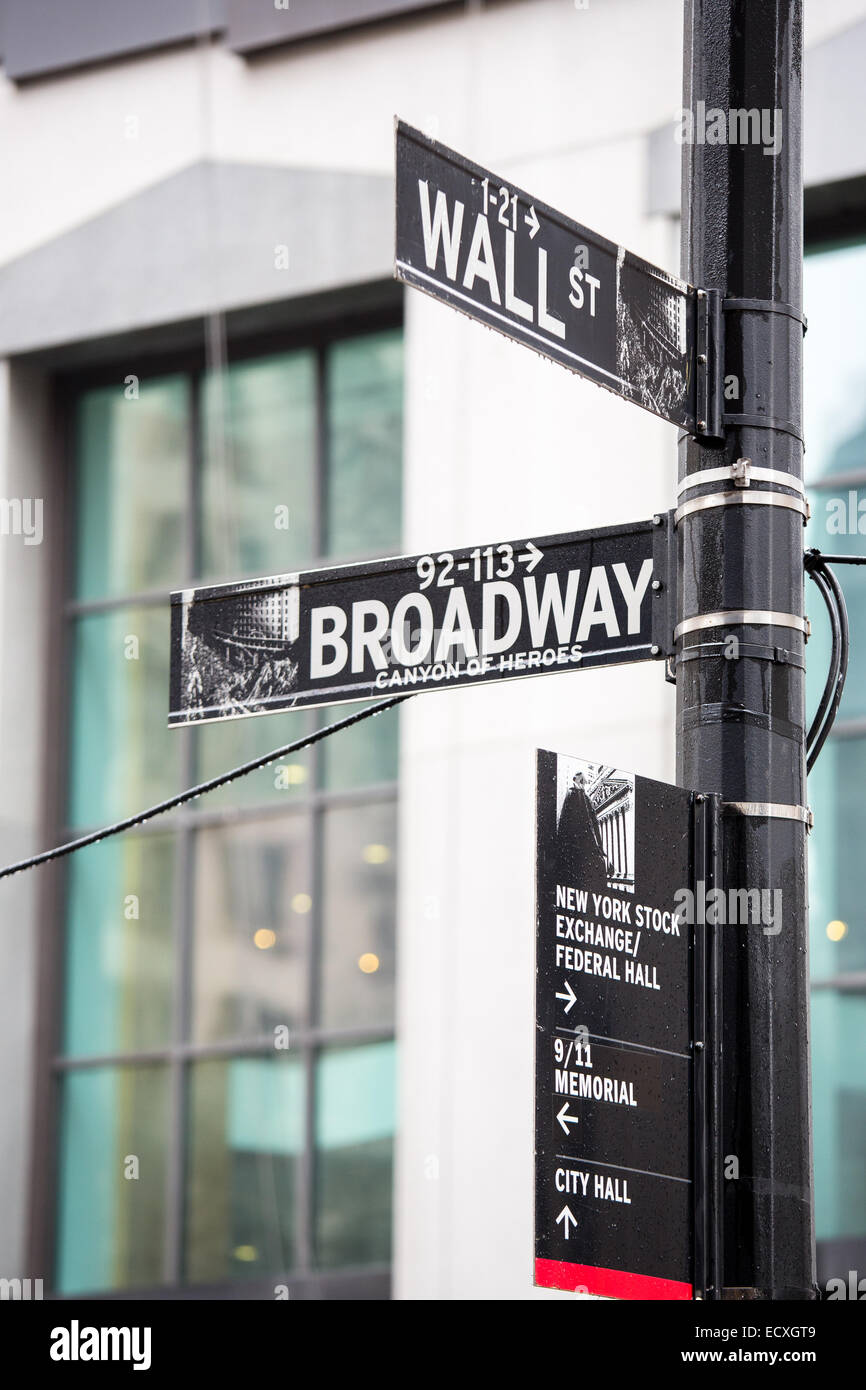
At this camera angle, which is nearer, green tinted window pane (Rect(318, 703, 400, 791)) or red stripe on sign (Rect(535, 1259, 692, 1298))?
red stripe on sign (Rect(535, 1259, 692, 1298))

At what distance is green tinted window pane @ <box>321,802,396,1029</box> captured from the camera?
446 inches

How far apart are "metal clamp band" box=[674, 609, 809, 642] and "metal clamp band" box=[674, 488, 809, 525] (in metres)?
0.22

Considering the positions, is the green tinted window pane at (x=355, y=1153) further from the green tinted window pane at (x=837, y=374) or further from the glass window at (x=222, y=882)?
the green tinted window pane at (x=837, y=374)

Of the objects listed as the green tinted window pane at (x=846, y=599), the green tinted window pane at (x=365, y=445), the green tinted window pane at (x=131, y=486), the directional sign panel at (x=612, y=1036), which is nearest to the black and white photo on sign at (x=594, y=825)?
the directional sign panel at (x=612, y=1036)

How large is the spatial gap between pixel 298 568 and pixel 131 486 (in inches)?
64.9

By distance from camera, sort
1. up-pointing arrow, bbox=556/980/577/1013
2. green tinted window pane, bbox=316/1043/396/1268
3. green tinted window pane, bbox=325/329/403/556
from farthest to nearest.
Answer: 1. green tinted window pane, bbox=325/329/403/556
2. green tinted window pane, bbox=316/1043/396/1268
3. up-pointing arrow, bbox=556/980/577/1013

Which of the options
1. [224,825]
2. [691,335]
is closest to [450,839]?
[224,825]

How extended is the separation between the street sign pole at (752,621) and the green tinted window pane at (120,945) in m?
8.36

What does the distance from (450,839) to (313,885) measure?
1334mm

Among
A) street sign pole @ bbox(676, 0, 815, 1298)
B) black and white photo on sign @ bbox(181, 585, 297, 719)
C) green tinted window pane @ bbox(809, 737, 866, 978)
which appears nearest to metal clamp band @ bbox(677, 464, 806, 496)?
street sign pole @ bbox(676, 0, 815, 1298)

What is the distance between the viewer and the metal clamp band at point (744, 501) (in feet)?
13.6

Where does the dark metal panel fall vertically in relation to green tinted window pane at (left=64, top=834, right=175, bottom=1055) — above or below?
above

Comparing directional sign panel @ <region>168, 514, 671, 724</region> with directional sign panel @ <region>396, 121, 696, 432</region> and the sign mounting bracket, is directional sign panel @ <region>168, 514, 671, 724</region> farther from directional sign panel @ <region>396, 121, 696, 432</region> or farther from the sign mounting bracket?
directional sign panel @ <region>396, 121, 696, 432</region>

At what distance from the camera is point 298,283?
38.7 ft
